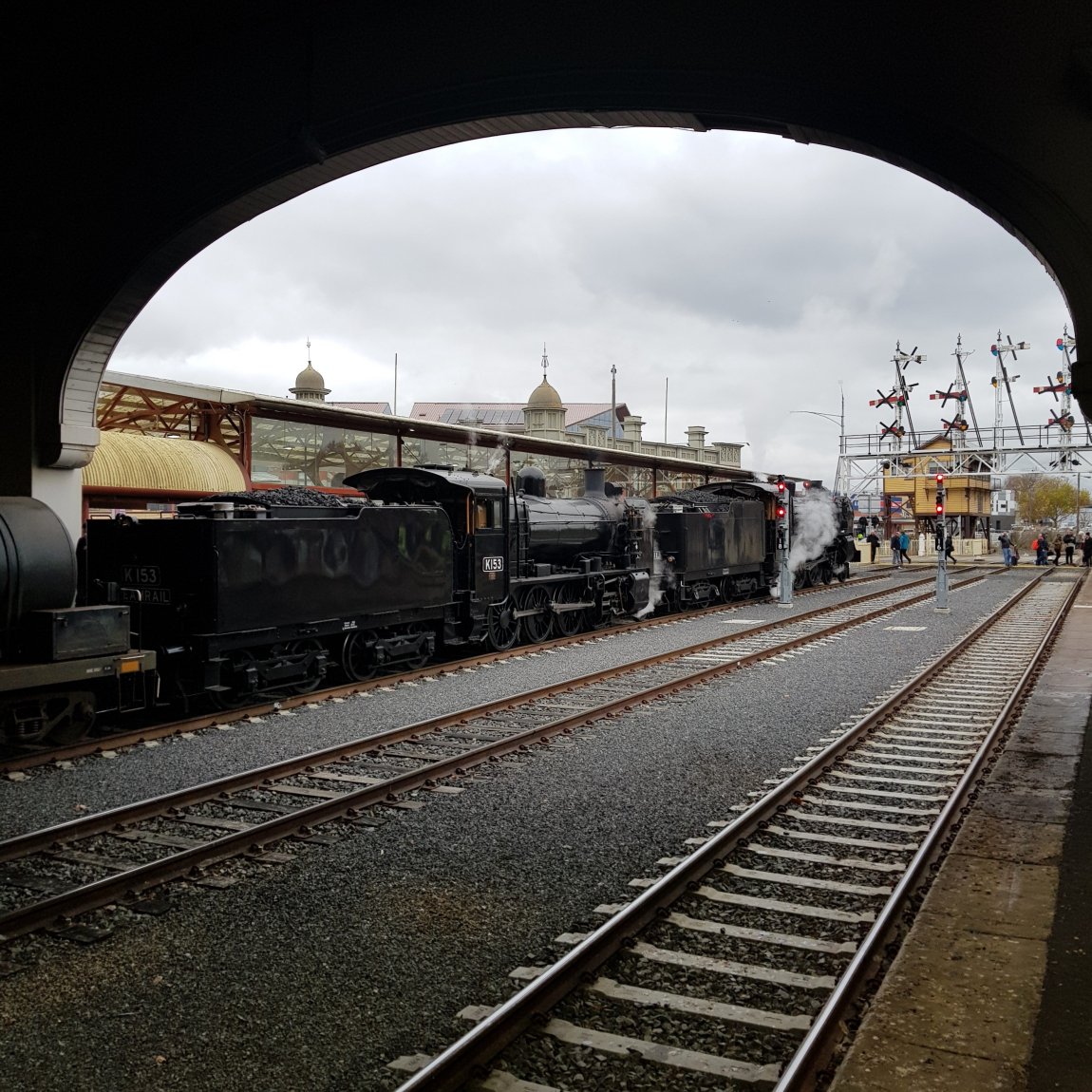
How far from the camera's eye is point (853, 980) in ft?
14.0

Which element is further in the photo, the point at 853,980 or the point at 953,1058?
the point at 853,980

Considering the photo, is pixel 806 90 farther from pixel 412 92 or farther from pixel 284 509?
pixel 284 509

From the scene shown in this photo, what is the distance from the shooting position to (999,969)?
452cm

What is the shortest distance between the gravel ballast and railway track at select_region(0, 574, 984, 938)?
0.23 m

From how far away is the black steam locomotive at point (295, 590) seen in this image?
8375 millimetres

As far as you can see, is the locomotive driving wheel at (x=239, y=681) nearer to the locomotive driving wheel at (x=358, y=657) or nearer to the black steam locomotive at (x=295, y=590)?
the black steam locomotive at (x=295, y=590)

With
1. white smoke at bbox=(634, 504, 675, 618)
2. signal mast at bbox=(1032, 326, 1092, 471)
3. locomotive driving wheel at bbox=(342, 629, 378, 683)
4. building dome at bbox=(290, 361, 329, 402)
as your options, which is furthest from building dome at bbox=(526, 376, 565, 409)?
locomotive driving wheel at bbox=(342, 629, 378, 683)

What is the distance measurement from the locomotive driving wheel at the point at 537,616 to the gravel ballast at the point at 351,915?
6105 mm

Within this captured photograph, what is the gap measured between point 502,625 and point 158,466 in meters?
6.10

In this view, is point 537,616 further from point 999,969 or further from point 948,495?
point 948,495

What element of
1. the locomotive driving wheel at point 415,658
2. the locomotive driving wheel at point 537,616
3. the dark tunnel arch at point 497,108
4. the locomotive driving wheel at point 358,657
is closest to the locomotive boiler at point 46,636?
the dark tunnel arch at point 497,108

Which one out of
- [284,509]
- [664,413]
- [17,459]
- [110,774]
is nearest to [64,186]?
[17,459]

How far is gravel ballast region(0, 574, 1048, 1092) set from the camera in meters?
3.92

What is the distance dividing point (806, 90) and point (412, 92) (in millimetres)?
2933
